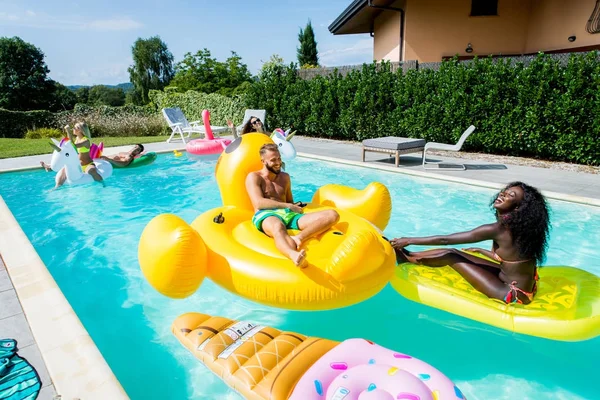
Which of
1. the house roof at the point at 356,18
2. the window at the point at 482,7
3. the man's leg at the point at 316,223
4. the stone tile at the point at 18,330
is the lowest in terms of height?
the stone tile at the point at 18,330

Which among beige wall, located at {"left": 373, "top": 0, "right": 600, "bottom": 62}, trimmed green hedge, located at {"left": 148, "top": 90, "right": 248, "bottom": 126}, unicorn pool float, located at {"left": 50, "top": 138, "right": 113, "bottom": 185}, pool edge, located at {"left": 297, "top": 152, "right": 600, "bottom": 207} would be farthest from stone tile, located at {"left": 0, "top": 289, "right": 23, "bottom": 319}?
trimmed green hedge, located at {"left": 148, "top": 90, "right": 248, "bottom": 126}

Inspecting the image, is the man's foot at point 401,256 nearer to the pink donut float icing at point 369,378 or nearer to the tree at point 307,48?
the pink donut float icing at point 369,378

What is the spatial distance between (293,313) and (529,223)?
2.03 meters

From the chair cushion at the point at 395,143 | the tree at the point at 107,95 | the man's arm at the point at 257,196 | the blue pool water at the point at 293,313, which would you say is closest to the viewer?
the blue pool water at the point at 293,313

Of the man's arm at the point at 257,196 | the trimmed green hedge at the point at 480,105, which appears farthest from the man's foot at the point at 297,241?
the trimmed green hedge at the point at 480,105

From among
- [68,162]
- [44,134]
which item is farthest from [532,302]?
[44,134]

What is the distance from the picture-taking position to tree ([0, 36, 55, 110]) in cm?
4144

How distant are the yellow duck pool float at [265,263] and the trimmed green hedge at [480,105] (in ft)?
22.9

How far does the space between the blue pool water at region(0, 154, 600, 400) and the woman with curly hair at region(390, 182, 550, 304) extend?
0.47 metres

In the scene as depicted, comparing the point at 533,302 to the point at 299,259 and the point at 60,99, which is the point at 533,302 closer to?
the point at 299,259

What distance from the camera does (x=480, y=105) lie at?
940cm

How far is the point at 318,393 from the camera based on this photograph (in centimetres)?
200

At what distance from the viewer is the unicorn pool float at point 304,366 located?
1.90 metres

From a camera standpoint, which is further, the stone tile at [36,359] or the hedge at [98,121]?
the hedge at [98,121]
